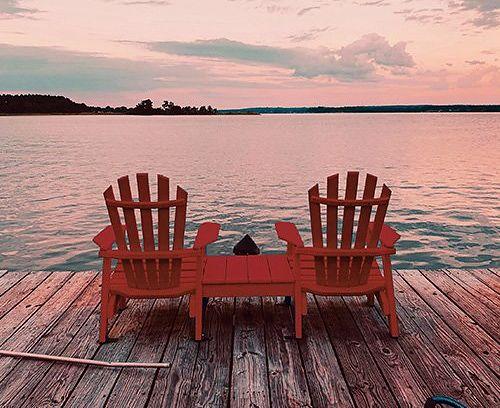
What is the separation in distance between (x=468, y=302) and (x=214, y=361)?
Answer: 2.34 metres

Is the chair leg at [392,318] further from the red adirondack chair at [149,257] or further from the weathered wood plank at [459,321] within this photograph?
the red adirondack chair at [149,257]

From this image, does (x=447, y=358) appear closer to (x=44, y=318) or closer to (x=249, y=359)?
(x=249, y=359)

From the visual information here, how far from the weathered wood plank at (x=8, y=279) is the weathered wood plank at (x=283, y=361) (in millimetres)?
2412

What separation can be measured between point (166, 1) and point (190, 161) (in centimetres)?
1014

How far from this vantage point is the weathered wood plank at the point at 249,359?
10.0ft

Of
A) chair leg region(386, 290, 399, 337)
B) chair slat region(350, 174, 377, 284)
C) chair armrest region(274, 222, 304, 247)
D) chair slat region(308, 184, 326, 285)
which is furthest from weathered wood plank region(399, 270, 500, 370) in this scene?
chair armrest region(274, 222, 304, 247)

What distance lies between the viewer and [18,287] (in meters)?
5.00

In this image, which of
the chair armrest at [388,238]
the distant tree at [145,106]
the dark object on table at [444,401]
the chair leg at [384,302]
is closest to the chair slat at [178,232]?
the chair armrest at [388,238]

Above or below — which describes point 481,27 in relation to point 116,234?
above

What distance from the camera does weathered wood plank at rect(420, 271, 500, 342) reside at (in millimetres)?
4094

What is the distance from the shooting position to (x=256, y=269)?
4.17 m

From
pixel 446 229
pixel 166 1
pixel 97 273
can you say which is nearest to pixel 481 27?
pixel 166 1

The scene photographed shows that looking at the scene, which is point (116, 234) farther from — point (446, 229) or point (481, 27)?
point (481, 27)

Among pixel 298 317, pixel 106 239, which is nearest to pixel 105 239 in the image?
pixel 106 239
